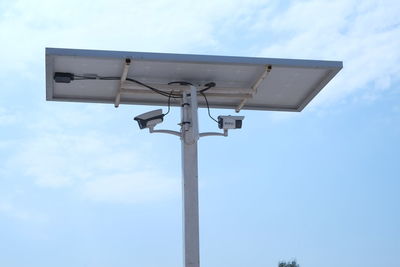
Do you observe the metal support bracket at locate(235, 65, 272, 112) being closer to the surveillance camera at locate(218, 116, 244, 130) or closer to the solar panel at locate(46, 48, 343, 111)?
the solar panel at locate(46, 48, 343, 111)

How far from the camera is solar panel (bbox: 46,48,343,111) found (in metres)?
7.84

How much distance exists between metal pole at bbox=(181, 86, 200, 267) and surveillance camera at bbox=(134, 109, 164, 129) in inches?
14.3

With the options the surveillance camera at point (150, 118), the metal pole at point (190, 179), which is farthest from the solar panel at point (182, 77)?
the surveillance camera at point (150, 118)

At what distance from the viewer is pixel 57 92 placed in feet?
29.0

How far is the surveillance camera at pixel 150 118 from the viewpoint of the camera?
815cm

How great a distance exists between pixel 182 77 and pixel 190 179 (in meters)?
1.24

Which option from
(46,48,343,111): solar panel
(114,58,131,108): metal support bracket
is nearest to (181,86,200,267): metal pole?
(46,48,343,111): solar panel

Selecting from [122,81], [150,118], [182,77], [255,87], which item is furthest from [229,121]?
[122,81]

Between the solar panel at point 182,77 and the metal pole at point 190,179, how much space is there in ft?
1.09

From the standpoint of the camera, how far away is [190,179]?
8.19 m

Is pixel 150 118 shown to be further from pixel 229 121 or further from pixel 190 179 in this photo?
pixel 229 121

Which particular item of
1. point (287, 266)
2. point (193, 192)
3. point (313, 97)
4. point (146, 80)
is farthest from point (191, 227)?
point (287, 266)

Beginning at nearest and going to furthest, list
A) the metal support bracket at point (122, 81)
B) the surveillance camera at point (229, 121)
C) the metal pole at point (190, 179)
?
1. the metal support bracket at point (122, 81)
2. the metal pole at point (190, 179)
3. the surveillance camera at point (229, 121)

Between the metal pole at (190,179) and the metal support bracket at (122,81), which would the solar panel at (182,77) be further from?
the metal pole at (190,179)
